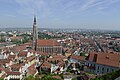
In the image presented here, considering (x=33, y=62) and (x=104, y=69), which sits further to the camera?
(x=33, y=62)

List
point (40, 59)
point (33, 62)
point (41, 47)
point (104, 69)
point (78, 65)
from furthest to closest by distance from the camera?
point (41, 47) < point (40, 59) < point (33, 62) < point (78, 65) < point (104, 69)

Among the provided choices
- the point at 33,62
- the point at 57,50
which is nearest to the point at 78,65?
the point at 33,62

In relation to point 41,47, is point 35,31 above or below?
above

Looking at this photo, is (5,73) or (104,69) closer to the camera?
(5,73)

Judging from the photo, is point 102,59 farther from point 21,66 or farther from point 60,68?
point 21,66

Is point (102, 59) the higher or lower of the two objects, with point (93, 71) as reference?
higher

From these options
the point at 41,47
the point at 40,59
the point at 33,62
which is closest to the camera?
the point at 33,62

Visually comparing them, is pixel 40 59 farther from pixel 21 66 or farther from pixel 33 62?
pixel 21 66

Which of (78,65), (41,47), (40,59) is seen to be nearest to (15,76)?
(78,65)

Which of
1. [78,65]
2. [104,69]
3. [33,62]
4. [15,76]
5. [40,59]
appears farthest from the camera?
[40,59]
